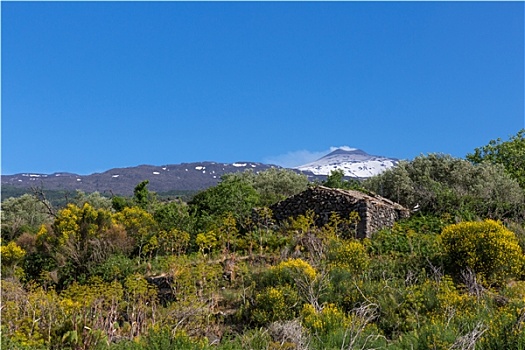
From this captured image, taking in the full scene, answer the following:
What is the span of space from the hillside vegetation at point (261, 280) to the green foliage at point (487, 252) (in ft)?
0.08

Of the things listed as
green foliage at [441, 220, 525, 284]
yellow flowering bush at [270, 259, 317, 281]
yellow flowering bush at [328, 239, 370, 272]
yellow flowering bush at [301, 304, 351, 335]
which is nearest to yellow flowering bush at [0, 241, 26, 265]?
yellow flowering bush at [270, 259, 317, 281]

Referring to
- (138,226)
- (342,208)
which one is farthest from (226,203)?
(342,208)

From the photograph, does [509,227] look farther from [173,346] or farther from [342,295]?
[173,346]

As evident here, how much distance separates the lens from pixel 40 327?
780 centimetres

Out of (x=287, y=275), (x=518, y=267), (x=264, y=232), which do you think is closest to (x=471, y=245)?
(x=518, y=267)

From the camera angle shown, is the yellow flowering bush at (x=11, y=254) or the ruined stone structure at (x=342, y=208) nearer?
the ruined stone structure at (x=342, y=208)

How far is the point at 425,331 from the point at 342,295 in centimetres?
289

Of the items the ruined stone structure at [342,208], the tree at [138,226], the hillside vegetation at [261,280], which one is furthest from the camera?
the tree at [138,226]

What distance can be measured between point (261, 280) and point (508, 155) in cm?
2768

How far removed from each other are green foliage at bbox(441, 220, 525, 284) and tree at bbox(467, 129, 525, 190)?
70.8 feet

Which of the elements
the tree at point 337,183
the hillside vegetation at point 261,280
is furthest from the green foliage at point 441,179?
the hillside vegetation at point 261,280

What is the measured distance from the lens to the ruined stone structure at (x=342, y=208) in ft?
48.0

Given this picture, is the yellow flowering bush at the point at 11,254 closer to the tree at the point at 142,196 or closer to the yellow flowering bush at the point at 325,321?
the tree at the point at 142,196

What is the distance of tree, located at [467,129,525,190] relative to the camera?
109 ft
